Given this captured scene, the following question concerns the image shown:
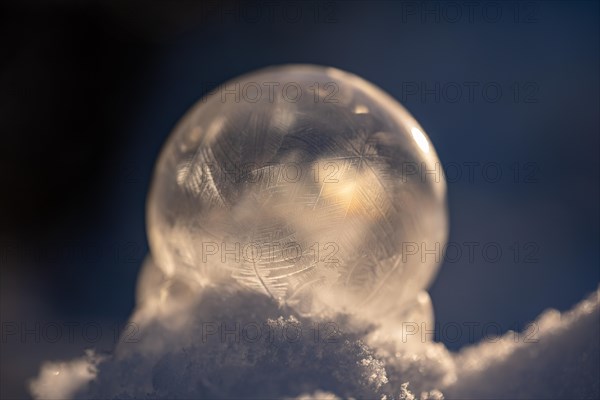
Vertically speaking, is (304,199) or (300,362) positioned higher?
(304,199)

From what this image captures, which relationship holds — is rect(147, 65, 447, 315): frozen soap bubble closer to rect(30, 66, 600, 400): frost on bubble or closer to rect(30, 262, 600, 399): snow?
rect(30, 66, 600, 400): frost on bubble

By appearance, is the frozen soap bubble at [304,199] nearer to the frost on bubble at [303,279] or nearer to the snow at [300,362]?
the frost on bubble at [303,279]

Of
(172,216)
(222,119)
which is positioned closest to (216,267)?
(172,216)

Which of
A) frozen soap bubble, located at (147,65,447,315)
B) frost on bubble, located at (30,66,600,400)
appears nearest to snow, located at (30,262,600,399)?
frost on bubble, located at (30,66,600,400)

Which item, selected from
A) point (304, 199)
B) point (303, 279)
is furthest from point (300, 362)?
point (304, 199)

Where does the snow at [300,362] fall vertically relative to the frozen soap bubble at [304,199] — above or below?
below

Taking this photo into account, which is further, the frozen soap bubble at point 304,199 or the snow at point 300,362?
the frozen soap bubble at point 304,199

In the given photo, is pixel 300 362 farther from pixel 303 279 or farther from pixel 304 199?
pixel 304 199

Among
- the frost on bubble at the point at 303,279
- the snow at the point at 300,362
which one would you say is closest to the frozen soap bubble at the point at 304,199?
the frost on bubble at the point at 303,279
